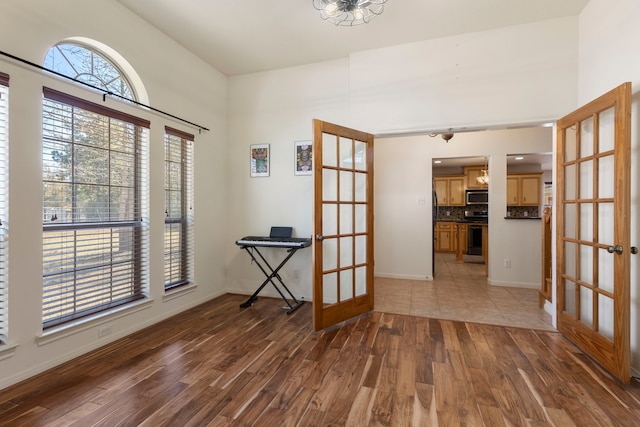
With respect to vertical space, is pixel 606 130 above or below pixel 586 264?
above

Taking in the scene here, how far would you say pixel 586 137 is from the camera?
2350mm

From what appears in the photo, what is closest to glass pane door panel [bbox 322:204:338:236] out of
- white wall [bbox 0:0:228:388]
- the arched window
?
white wall [bbox 0:0:228:388]

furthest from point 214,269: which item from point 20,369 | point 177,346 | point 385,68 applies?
point 385,68

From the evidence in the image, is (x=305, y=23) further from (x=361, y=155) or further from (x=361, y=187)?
(x=361, y=187)

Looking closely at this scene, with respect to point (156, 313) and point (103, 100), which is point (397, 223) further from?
point (103, 100)

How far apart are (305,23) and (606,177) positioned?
9.35ft

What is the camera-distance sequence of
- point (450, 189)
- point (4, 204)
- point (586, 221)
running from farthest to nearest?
1. point (450, 189)
2. point (586, 221)
3. point (4, 204)

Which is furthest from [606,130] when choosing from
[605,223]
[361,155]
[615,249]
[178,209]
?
[178,209]

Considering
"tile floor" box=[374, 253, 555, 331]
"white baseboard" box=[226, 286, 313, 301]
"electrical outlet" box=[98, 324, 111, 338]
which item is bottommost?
"tile floor" box=[374, 253, 555, 331]

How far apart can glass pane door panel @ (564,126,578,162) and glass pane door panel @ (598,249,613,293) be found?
84 centimetres

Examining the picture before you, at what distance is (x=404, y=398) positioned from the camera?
174cm

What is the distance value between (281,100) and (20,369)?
346 centimetres

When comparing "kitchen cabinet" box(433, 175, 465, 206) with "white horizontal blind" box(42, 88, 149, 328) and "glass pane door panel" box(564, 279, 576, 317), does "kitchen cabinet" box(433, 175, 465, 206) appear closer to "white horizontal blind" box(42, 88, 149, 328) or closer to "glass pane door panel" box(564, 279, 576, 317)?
"glass pane door panel" box(564, 279, 576, 317)

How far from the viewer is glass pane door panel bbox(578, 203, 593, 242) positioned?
2273 millimetres
